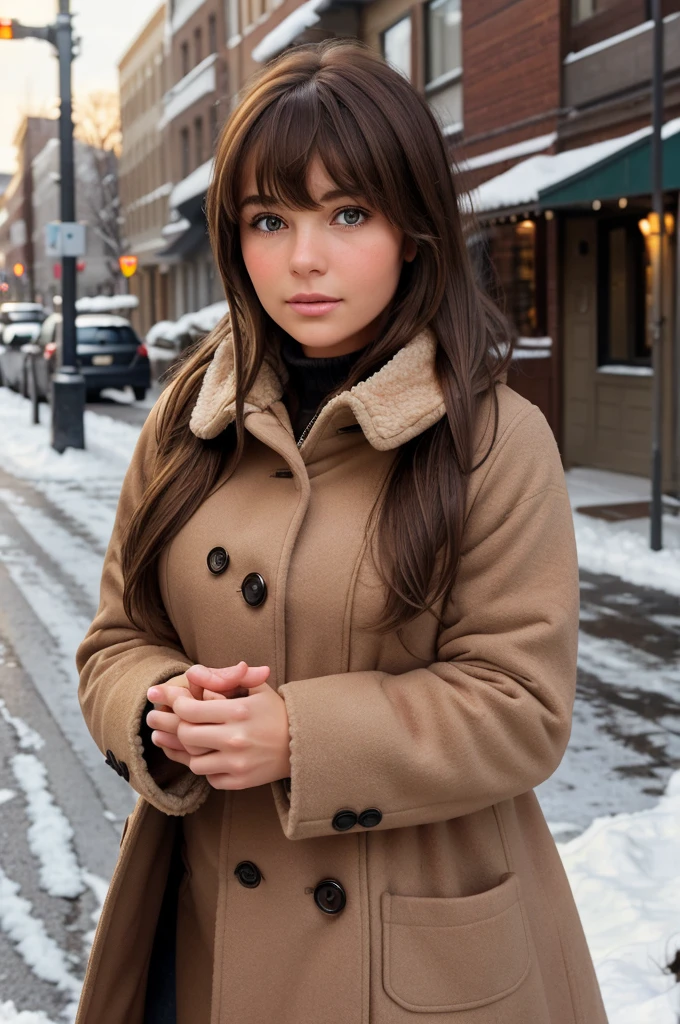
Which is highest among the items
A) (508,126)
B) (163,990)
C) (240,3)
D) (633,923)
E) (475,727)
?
(240,3)

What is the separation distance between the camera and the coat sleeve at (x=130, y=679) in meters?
1.68

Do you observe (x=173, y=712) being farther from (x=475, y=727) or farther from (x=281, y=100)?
(x=281, y=100)

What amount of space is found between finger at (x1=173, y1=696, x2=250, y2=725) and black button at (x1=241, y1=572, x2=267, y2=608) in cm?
21

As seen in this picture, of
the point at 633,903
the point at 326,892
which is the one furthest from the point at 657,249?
the point at 326,892

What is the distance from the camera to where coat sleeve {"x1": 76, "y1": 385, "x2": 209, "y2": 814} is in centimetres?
168

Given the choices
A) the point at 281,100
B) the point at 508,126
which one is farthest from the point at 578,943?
the point at 508,126

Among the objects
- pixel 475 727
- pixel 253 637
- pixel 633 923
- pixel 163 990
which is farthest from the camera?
pixel 633 923

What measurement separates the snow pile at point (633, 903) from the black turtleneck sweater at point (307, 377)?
181cm

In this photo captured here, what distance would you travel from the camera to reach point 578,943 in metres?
1.76

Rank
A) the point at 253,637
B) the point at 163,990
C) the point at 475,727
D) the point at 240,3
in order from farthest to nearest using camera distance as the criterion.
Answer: the point at 240,3 < the point at 163,990 < the point at 253,637 < the point at 475,727

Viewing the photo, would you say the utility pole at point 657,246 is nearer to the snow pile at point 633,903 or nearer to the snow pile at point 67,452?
the snow pile at point 633,903

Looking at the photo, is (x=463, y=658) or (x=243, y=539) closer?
(x=463, y=658)

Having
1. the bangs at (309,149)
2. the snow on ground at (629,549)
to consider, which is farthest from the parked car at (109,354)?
the bangs at (309,149)

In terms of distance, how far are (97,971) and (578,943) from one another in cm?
66
